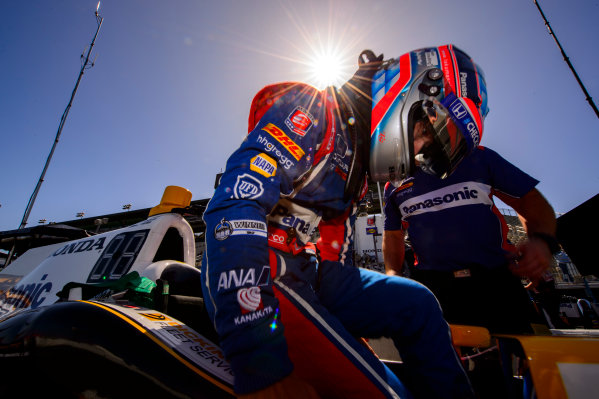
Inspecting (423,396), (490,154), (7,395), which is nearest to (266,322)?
(7,395)

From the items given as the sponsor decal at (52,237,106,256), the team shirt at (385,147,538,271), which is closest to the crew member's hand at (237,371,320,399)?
the team shirt at (385,147,538,271)

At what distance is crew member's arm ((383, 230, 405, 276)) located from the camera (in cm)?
198

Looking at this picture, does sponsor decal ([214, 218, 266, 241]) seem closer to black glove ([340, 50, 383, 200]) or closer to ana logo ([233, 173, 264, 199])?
ana logo ([233, 173, 264, 199])

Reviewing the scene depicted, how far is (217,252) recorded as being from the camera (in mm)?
601

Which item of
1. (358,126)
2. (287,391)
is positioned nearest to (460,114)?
(358,126)

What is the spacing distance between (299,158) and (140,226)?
2.32 m

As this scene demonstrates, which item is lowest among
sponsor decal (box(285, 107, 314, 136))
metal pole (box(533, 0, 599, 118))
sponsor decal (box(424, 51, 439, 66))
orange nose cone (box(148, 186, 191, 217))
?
sponsor decal (box(285, 107, 314, 136))

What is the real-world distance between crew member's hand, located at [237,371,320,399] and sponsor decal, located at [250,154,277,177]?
51 cm

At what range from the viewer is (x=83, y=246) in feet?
8.98

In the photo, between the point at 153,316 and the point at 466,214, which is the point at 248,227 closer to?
the point at 153,316

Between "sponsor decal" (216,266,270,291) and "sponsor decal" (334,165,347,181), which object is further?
"sponsor decal" (334,165,347,181)

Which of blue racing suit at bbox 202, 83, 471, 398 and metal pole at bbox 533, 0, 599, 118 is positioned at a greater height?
metal pole at bbox 533, 0, 599, 118

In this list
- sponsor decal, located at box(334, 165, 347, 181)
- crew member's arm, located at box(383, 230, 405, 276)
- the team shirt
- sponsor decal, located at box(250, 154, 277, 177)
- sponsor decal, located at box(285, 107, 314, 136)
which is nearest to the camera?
sponsor decal, located at box(250, 154, 277, 177)

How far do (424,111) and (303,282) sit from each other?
95cm
